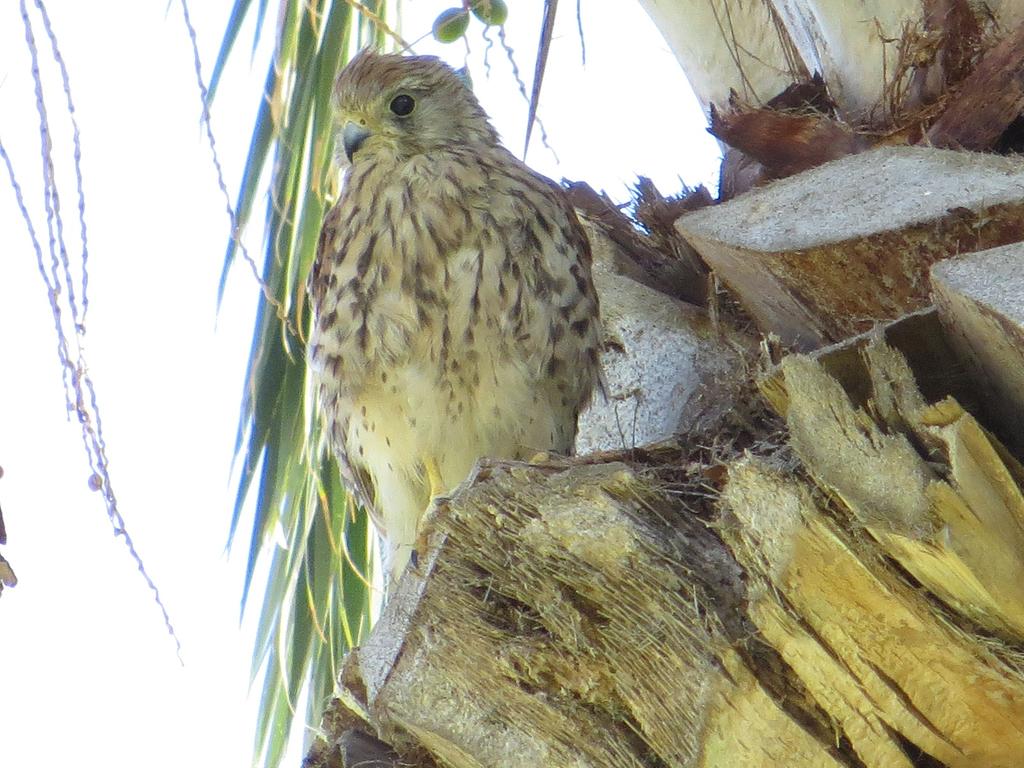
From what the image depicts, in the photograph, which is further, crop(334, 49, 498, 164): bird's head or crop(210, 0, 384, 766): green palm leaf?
crop(334, 49, 498, 164): bird's head

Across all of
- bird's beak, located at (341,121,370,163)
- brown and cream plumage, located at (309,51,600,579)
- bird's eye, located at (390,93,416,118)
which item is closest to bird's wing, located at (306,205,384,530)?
brown and cream plumage, located at (309,51,600,579)

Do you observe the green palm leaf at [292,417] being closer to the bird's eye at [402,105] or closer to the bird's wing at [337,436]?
the bird's wing at [337,436]

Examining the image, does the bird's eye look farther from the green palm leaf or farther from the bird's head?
the green palm leaf

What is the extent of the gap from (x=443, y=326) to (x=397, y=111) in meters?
0.71

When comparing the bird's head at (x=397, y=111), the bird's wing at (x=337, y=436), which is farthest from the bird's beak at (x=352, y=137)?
the bird's wing at (x=337, y=436)

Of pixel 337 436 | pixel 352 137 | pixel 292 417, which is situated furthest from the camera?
pixel 352 137

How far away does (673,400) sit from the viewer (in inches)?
110

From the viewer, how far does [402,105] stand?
3.45 metres

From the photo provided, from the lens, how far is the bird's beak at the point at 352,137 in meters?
3.37

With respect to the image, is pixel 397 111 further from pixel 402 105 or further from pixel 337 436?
pixel 337 436

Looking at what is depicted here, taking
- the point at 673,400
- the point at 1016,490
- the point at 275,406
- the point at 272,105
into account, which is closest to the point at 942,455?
the point at 1016,490

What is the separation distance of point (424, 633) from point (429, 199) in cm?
142

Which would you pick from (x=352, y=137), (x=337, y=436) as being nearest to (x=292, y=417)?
(x=337, y=436)

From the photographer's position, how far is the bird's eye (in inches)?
135
